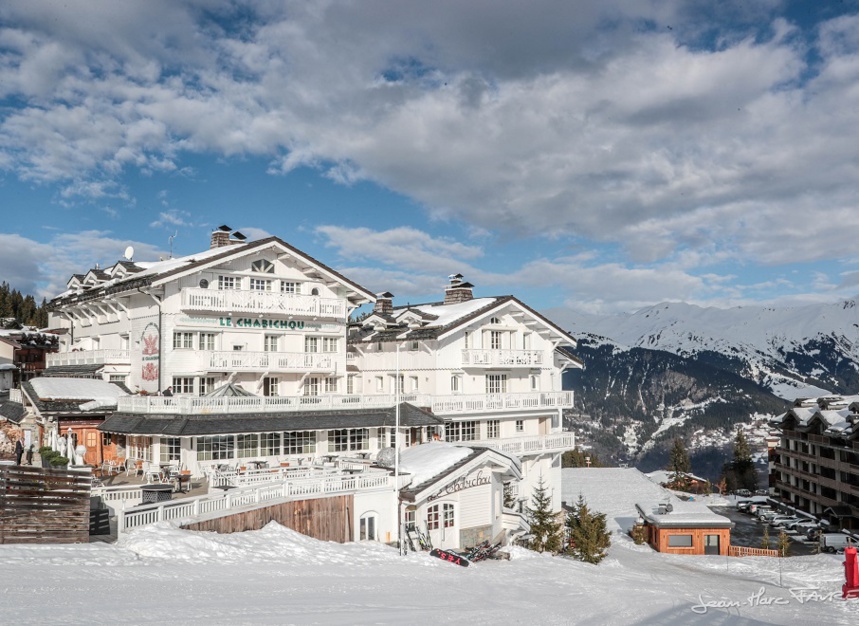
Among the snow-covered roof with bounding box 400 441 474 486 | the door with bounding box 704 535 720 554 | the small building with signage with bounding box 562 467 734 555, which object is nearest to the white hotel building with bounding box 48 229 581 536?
the snow-covered roof with bounding box 400 441 474 486

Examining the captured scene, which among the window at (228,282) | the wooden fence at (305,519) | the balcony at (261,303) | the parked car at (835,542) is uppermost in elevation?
the window at (228,282)

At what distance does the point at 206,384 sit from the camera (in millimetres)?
39156

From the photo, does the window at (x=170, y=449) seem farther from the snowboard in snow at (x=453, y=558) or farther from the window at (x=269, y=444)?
the snowboard in snow at (x=453, y=558)

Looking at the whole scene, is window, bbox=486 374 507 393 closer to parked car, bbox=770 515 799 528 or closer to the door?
the door

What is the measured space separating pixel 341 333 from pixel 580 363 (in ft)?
64.3

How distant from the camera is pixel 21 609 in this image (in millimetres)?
12195

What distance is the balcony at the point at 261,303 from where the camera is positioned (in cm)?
3803

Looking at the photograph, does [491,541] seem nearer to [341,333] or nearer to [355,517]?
[355,517]

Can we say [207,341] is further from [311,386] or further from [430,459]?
[430,459]

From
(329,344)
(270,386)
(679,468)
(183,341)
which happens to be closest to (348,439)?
(270,386)

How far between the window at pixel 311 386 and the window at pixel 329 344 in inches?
71.8

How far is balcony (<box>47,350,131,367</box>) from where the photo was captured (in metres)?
40.5

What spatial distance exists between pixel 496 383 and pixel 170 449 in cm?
2131

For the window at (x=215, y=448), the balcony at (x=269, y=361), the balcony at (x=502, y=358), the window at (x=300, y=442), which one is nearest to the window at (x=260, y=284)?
the balcony at (x=269, y=361)
